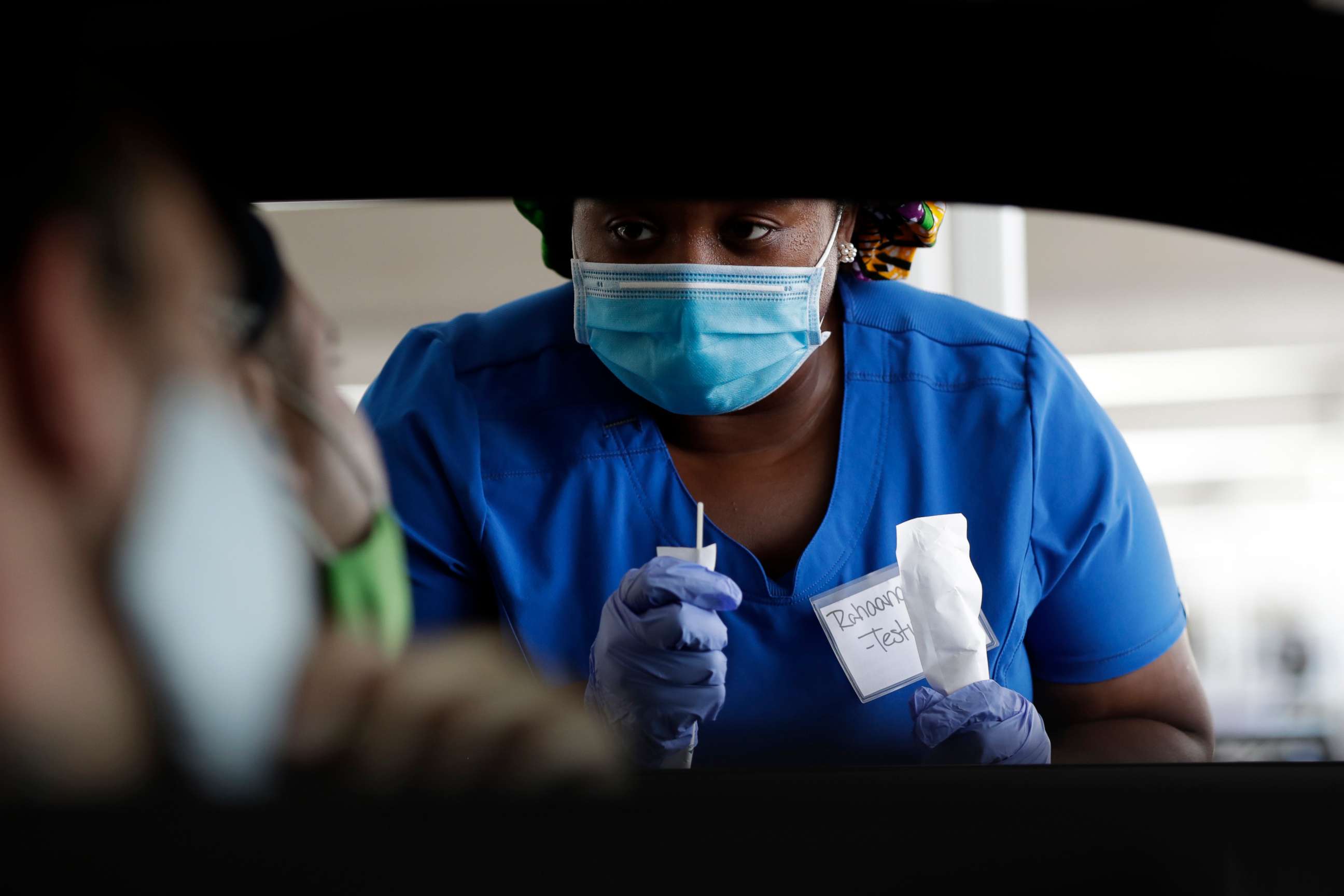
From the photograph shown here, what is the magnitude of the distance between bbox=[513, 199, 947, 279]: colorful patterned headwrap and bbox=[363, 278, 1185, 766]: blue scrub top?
8 centimetres

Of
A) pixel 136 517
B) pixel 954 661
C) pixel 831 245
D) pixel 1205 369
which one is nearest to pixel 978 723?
pixel 954 661

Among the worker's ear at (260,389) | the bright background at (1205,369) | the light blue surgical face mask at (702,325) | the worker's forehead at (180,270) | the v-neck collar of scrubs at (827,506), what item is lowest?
the bright background at (1205,369)

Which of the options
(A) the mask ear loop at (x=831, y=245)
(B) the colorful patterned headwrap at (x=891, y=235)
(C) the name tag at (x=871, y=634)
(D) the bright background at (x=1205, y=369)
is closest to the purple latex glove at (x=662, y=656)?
(C) the name tag at (x=871, y=634)

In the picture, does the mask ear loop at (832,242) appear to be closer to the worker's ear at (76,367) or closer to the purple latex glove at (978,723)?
the purple latex glove at (978,723)

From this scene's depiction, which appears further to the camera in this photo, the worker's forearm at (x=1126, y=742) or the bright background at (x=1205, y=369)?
the bright background at (x=1205, y=369)

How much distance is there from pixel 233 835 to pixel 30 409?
0.39 feet

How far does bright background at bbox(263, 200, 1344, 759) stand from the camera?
364cm

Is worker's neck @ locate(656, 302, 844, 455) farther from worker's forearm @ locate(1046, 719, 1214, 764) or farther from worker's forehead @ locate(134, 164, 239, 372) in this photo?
worker's forehead @ locate(134, 164, 239, 372)

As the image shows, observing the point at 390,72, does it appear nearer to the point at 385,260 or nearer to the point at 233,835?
the point at 233,835

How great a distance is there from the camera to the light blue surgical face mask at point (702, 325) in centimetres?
105

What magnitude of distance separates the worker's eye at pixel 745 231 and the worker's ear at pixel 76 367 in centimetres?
75

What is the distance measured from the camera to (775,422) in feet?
4.07

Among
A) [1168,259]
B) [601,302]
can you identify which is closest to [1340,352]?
[1168,259]

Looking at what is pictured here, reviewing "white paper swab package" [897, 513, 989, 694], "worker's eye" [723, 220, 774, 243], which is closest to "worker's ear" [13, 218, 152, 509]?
"worker's eye" [723, 220, 774, 243]
